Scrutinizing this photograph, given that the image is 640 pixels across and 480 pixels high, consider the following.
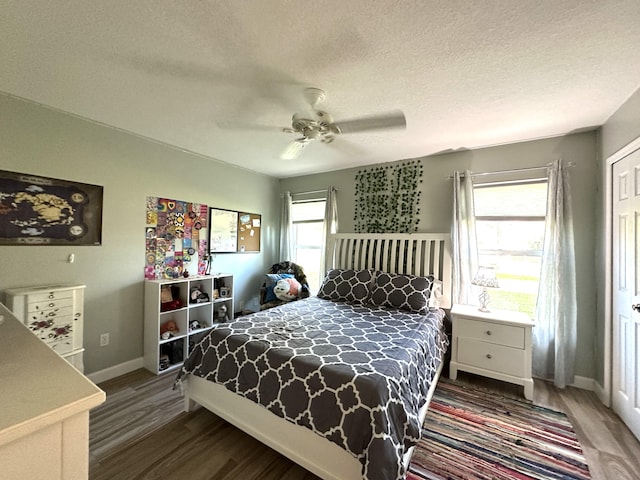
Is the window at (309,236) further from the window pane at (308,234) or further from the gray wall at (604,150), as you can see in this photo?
the gray wall at (604,150)

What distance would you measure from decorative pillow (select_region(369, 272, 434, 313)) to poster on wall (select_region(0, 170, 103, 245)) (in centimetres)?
287

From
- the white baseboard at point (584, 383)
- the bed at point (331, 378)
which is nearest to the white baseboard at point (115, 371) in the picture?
the bed at point (331, 378)

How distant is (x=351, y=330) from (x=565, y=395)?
2.13m

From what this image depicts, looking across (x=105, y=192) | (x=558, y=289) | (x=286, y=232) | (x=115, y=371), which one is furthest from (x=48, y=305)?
(x=558, y=289)

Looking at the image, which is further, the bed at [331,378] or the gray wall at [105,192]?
the gray wall at [105,192]

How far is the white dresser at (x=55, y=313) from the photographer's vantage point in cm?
202

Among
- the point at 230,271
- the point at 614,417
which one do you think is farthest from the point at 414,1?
the point at 230,271

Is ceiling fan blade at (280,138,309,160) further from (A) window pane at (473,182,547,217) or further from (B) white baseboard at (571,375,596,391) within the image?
(B) white baseboard at (571,375,596,391)

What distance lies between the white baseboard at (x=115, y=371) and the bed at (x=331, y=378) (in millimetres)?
1087

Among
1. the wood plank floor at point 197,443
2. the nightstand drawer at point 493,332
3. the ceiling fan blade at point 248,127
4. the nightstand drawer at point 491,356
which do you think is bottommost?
the wood plank floor at point 197,443

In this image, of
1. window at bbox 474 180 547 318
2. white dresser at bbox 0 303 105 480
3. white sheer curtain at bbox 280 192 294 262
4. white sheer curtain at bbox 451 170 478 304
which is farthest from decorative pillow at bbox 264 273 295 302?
white dresser at bbox 0 303 105 480

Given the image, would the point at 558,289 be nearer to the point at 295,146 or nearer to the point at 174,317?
the point at 295,146

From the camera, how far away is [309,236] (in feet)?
14.6

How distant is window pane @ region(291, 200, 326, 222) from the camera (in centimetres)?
434
